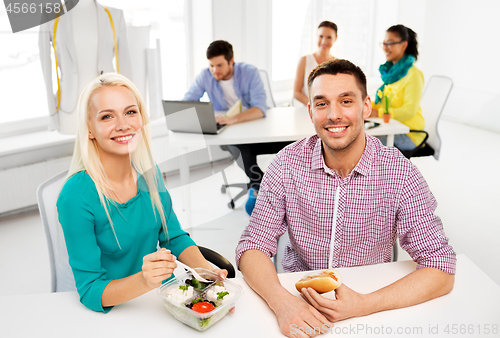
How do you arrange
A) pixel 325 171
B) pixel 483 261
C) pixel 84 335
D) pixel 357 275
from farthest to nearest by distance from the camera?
pixel 483 261 → pixel 325 171 → pixel 357 275 → pixel 84 335

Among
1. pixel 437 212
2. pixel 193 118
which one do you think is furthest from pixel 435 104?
pixel 193 118

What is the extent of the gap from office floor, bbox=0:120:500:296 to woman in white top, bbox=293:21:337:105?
30.4 inches

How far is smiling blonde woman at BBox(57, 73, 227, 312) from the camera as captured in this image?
49.1 inches

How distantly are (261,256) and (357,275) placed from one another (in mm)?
288

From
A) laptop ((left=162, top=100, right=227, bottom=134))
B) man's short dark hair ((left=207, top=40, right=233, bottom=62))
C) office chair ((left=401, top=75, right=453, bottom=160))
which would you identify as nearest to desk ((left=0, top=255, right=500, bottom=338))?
laptop ((left=162, top=100, right=227, bottom=134))

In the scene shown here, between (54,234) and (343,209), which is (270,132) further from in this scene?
(54,234)

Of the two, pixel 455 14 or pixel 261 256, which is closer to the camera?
pixel 261 256

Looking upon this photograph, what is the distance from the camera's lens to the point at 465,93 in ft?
17.5

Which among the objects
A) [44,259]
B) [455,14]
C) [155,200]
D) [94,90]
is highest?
[455,14]

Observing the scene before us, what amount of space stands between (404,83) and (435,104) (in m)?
0.27

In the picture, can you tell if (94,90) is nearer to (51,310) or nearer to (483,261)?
(51,310)

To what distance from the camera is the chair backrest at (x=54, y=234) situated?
151 centimetres

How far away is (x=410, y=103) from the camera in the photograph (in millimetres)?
3434

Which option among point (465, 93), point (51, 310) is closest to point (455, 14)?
point (465, 93)
